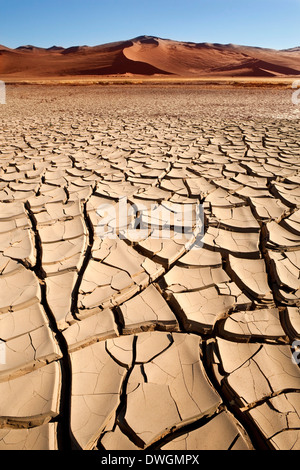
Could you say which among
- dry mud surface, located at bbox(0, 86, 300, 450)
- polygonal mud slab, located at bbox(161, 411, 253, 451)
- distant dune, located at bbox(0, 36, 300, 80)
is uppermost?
distant dune, located at bbox(0, 36, 300, 80)

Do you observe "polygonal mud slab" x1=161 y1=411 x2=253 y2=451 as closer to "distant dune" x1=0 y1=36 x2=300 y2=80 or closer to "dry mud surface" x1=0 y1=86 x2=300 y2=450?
"dry mud surface" x1=0 y1=86 x2=300 y2=450

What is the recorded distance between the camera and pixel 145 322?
114 cm

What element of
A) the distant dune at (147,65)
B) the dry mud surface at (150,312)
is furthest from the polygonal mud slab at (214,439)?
the distant dune at (147,65)

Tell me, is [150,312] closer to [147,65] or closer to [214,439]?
[214,439]

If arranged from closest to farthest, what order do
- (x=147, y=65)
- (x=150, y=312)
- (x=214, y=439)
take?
1. (x=214, y=439)
2. (x=150, y=312)
3. (x=147, y=65)

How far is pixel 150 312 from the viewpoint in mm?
1190

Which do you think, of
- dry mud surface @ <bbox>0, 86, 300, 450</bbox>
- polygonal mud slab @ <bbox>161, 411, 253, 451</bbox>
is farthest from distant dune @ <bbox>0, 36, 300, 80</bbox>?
polygonal mud slab @ <bbox>161, 411, 253, 451</bbox>

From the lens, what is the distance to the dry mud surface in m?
0.83

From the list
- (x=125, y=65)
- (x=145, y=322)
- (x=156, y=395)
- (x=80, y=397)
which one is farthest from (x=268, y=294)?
(x=125, y=65)

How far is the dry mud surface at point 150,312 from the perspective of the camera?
0.83 meters

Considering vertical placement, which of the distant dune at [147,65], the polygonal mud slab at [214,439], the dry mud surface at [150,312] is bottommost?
the polygonal mud slab at [214,439]

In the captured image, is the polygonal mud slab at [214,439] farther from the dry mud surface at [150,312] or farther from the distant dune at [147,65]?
the distant dune at [147,65]

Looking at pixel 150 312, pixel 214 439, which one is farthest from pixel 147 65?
pixel 214 439

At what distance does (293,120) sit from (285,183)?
12.1ft
